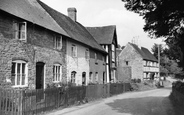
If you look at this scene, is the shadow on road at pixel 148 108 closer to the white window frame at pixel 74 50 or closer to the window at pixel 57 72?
the window at pixel 57 72

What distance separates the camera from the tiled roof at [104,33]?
112 feet

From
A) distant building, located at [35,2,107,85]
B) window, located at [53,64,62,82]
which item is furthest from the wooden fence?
distant building, located at [35,2,107,85]

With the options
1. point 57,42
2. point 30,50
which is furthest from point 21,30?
point 57,42

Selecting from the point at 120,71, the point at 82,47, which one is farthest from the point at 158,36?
the point at 120,71

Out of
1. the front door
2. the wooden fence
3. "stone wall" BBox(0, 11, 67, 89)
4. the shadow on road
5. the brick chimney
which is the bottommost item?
the shadow on road

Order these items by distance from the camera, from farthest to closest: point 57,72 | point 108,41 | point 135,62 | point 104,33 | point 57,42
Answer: point 135,62 < point 104,33 < point 108,41 < point 57,42 < point 57,72

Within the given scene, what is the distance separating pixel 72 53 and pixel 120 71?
2338cm

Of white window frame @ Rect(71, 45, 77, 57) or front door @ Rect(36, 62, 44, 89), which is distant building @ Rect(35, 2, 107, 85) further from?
front door @ Rect(36, 62, 44, 89)

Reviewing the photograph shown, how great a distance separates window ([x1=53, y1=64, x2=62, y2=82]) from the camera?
58.4ft

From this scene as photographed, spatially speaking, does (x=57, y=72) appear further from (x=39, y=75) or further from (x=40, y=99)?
(x=40, y=99)

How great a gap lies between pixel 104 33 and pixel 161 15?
24.7 m

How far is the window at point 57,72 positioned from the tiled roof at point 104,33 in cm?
1605

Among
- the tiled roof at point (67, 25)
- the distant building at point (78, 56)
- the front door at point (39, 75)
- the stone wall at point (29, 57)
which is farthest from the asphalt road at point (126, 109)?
the tiled roof at point (67, 25)

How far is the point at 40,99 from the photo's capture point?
1192 cm
